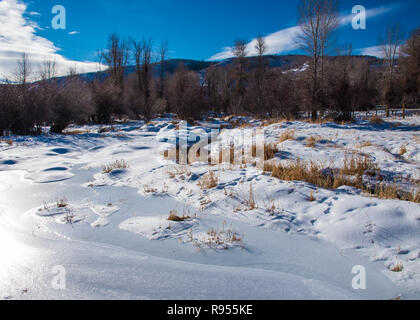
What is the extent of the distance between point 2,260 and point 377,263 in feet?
13.0

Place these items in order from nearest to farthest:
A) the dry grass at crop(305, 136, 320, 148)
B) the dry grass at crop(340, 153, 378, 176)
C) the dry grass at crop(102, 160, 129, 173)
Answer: the dry grass at crop(340, 153, 378, 176), the dry grass at crop(102, 160, 129, 173), the dry grass at crop(305, 136, 320, 148)

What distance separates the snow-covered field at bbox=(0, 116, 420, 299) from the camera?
7.29ft

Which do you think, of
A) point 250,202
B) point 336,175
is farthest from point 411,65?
point 250,202

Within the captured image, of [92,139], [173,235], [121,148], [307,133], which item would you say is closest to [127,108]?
[92,139]

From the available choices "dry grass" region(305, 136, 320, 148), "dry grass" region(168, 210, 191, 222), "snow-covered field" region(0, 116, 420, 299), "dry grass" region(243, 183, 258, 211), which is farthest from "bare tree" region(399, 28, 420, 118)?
"dry grass" region(168, 210, 191, 222)

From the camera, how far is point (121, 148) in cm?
981

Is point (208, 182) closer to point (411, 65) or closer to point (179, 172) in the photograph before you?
point (179, 172)

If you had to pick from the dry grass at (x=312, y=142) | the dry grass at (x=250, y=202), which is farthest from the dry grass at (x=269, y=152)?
the dry grass at (x=250, y=202)

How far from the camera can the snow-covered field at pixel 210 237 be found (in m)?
2.22

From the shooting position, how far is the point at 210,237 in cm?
318

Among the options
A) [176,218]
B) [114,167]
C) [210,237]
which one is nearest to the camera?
[210,237]

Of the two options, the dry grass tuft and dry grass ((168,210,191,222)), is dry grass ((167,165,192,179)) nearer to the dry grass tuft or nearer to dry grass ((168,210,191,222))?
dry grass ((168,210,191,222))

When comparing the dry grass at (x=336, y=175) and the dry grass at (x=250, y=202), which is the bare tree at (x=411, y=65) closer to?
the dry grass at (x=336, y=175)

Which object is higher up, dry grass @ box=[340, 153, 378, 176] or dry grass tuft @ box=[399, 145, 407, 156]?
dry grass tuft @ box=[399, 145, 407, 156]
